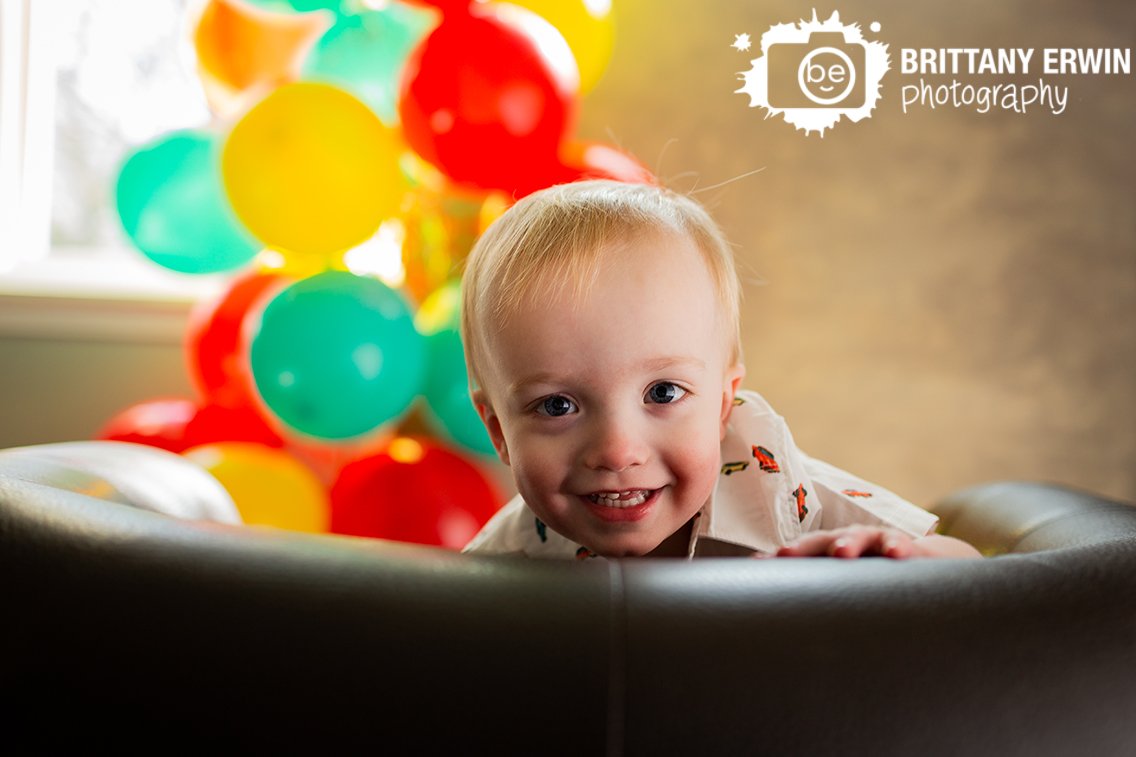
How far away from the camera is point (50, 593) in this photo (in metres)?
0.51

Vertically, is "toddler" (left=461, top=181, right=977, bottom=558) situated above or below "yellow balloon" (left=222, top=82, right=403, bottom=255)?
below

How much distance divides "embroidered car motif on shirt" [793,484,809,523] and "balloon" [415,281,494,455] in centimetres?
85

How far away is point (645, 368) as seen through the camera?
892mm

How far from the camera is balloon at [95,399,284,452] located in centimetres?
201

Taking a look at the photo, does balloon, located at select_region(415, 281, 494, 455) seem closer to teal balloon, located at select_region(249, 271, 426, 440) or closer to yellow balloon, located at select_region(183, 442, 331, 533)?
teal balloon, located at select_region(249, 271, 426, 440)

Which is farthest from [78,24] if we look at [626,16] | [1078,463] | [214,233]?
[1078,463]

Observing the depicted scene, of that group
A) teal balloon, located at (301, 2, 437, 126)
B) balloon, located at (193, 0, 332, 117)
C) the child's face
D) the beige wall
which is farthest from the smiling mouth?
the beige wall

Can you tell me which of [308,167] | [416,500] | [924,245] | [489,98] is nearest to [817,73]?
[924,245]

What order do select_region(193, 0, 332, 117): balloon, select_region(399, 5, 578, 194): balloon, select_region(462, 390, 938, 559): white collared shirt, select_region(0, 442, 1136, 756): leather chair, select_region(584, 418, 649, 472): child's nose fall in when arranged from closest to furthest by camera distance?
select_region(0, 442, 1136, 756): leather chair → select_region(584, 418, 649, 472): child's nose → select_region(462, 390, 938, 559): white collared shirt → select_region(399, 5, 578, 194): balloon → select_region(193, 0, 332, 117): balloon

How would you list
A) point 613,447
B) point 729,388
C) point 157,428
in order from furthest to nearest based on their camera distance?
point 157,428
point 729,388
point 613,447

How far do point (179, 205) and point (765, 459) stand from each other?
4.47 feet

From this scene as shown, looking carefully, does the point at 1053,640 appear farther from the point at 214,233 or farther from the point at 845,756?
the point at 214,233

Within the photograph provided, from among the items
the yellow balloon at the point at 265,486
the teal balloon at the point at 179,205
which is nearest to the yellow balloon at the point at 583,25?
the teal balloon at the point at 179,205

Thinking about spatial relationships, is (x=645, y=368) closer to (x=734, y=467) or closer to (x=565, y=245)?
(x=565, y=245)
